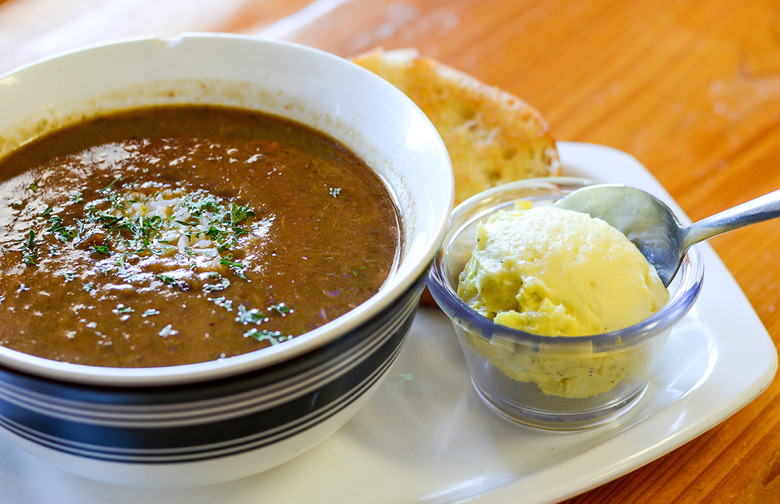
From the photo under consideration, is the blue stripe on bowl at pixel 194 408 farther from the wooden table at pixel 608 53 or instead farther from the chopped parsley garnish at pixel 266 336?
the wooden table at pixel 608 53

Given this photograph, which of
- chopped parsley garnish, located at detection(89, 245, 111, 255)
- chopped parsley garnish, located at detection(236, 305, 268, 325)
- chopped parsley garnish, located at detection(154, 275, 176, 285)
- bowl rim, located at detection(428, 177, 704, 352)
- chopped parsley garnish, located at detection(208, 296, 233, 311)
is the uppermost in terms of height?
chopped parsley garnish, located at detection(89, 245, 111, 255)

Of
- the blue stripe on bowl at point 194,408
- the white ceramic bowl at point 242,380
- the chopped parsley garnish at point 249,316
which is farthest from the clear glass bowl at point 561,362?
the chopped parsley garnish at point 249,316

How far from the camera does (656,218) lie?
6.30 feet

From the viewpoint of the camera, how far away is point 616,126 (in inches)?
114

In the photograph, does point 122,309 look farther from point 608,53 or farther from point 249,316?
point 608,53

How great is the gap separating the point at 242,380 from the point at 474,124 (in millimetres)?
1508

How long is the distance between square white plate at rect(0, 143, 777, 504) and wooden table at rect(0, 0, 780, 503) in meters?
0.42

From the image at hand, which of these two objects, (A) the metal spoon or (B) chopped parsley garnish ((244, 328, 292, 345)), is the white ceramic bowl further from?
(A) the metal spoon

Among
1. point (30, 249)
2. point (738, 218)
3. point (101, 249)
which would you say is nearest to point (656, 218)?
point (738, 218)

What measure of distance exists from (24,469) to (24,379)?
0.49 meters

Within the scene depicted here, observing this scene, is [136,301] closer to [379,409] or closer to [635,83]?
[379,409]

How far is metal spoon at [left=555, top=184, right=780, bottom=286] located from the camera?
69.6 inches

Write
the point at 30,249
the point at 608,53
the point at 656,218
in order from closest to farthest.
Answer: the point at 30,249, the point at 656,218, the point at 608,53

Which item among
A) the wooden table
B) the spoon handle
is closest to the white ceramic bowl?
the spoon handle
